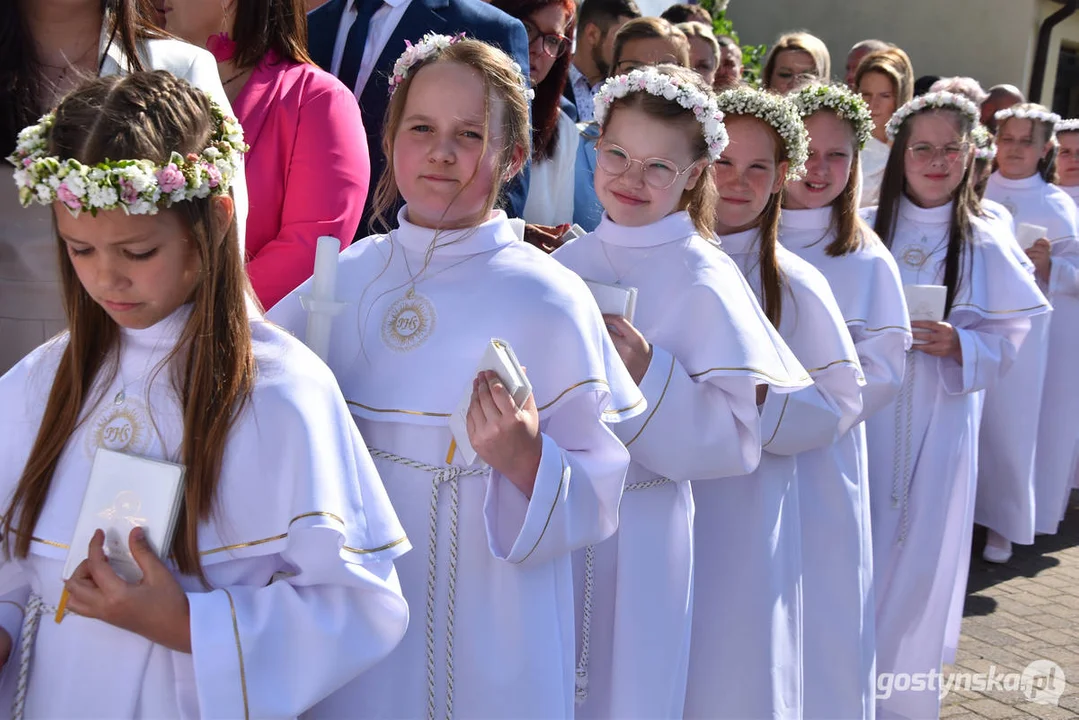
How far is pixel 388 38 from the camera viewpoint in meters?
4.01

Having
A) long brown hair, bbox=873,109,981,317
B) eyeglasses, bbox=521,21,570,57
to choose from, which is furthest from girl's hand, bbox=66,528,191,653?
long brown hair, bbox=873,109,981,317

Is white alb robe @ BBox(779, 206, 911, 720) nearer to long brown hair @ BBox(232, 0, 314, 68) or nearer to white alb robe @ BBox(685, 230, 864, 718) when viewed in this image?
white alb robe @ BBox(685, 230, 864, 718)

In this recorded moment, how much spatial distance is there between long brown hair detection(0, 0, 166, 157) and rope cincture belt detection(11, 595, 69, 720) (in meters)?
1.24

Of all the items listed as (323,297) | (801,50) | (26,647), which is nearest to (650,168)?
(323,297)

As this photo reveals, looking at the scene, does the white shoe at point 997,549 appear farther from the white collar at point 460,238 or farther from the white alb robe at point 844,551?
the white collar at point 460,238

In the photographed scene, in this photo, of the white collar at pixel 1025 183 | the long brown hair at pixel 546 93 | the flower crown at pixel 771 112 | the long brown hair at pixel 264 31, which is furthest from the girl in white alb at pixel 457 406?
the white collar at pixel 1025 183

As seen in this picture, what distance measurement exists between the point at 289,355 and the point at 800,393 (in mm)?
1913

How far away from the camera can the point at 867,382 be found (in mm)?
4184

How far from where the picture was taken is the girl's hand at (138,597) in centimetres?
197

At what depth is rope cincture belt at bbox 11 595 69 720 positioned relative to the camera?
2.13 meters

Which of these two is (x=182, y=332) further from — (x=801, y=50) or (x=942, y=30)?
(x=942, y=30)

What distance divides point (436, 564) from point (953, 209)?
3.40m

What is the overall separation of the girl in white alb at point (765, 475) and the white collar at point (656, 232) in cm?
55

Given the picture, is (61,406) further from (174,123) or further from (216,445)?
(174,123)
